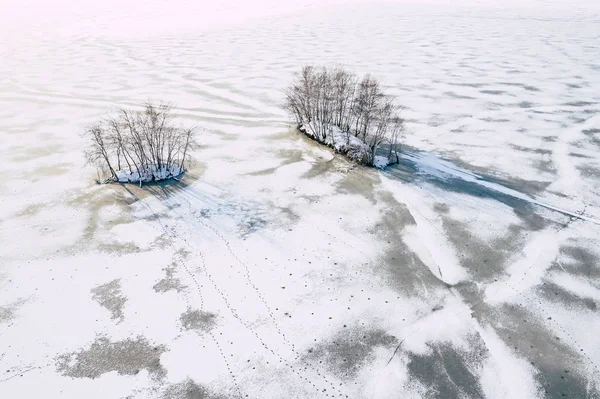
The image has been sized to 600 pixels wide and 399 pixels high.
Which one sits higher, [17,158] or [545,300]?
[17,158]

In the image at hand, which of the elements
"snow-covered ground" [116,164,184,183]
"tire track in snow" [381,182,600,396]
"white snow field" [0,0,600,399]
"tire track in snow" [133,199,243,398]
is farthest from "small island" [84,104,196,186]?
"tire track in snow" [381,182,600,396]

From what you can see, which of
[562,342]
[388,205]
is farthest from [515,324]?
[388,205]

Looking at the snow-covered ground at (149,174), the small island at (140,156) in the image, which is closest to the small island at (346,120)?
the small island at (140,156)

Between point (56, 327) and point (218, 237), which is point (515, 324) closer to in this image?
point (218, 237)

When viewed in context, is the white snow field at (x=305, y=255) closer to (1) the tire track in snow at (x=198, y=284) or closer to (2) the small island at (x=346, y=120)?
(1) the tire track in snow at (x=198, y=284)

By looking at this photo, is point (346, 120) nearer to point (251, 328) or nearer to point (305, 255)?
point (305, 255)
